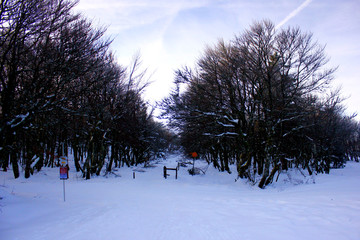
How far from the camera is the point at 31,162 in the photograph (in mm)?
18234

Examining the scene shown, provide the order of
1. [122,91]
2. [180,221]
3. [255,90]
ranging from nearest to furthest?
[180,221] → [255,90] → [122,91]

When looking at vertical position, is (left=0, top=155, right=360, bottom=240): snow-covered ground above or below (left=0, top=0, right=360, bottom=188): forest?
below

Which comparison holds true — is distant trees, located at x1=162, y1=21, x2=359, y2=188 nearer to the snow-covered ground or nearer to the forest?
the forest

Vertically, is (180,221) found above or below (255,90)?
below

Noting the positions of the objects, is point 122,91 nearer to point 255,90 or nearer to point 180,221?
point 255,90

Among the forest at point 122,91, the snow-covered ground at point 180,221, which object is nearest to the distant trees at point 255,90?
the forest at point 122,91

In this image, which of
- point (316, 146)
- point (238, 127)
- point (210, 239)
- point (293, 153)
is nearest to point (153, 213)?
point (210, 239)

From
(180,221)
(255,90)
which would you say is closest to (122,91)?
(255,90)

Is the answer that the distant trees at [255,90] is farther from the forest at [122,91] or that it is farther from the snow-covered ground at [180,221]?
the snow-covered ground at [180,221]

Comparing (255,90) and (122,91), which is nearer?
(255,90)

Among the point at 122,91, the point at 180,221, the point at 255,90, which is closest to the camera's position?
the point at 180,221

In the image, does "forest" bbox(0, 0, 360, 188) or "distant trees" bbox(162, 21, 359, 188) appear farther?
"distant trees" bbox(162, 21, 359, 188)

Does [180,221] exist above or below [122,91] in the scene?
below

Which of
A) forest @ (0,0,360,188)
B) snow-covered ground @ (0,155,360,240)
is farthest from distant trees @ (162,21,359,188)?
snow-covered ground @ (0,155,360,240)
